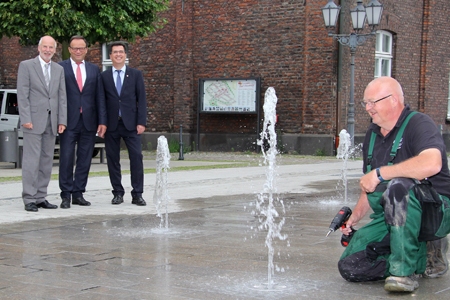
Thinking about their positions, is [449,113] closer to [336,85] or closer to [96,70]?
[336,85]

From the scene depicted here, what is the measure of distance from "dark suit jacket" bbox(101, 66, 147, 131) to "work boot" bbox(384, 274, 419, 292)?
526 cm

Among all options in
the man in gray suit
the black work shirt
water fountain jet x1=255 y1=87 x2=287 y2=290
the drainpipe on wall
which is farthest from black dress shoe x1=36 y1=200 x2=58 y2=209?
the drainpipe on wall

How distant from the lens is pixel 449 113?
2648 centimetres

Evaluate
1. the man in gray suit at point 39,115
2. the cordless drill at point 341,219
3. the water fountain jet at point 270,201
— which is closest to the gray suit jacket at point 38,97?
the man in gray suit at point 39,115

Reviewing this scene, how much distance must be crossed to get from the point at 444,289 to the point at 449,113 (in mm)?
22975

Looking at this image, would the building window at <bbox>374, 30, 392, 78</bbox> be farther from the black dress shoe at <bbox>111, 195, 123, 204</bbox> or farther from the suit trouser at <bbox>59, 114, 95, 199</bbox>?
the suit trouser at <bbox>59, 114, 95, 199</bbox>

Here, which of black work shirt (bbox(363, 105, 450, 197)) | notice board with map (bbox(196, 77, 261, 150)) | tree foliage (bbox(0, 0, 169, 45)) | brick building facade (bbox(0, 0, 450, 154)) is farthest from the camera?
notice board with map (bbox(196, 77, 261, 150))

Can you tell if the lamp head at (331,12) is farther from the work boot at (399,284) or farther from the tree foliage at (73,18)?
the work boot at (399,284)

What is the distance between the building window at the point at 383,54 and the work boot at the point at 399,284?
19.6m

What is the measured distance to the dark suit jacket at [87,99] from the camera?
9.05 meters

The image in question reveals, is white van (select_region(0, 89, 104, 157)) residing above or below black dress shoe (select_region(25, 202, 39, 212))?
above

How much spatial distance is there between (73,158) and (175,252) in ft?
11.6

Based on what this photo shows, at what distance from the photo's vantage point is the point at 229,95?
75.9 feet

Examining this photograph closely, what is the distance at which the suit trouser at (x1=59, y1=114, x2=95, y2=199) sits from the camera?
29.5 ft
